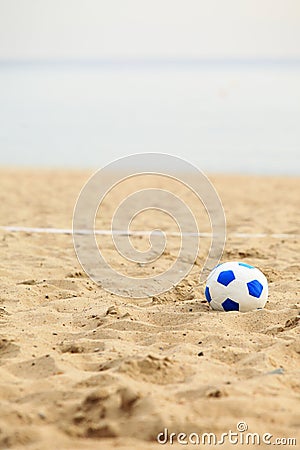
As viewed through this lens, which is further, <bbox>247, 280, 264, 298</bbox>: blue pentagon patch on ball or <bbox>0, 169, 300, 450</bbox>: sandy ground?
<bbox>247, 280, 264, 298</bbox>: blue pentagon patch on ball

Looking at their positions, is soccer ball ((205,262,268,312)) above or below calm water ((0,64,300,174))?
below

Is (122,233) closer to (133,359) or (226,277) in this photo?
(226,277)

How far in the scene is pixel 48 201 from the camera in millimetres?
10656

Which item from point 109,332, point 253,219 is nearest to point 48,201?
point 253,219

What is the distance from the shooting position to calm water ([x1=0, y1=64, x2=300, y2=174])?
16.4m

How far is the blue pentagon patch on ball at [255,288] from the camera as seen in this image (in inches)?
196

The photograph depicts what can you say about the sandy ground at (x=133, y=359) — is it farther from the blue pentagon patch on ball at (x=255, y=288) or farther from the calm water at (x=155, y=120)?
the calm water at (x=155, y=120)

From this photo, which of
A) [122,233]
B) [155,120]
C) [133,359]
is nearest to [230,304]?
[133,359]

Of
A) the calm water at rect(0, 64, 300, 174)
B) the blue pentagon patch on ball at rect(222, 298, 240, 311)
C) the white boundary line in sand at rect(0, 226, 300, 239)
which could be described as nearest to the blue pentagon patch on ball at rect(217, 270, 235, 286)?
the blue pentagon patch on ball at rect(222, 298, 240, 311)

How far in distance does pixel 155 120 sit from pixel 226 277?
15.8 metres

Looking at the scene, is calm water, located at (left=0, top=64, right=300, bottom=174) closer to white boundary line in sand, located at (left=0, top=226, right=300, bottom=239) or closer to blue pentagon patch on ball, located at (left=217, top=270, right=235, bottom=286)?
white boundary line in sand, located at (left=0, top=226, right=300, bottom=239)

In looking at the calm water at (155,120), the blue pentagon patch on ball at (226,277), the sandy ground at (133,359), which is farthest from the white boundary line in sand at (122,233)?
the calm water at (155,120)

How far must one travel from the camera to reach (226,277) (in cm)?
504

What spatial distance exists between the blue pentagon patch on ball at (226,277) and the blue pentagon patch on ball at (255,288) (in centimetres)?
13
